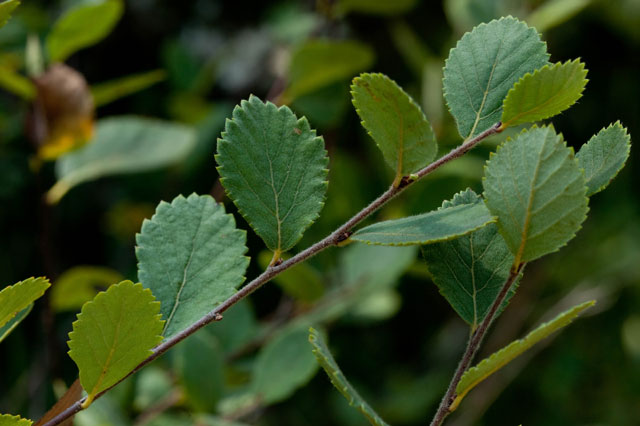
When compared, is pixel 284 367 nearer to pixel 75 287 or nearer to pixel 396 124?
pixel 75 287

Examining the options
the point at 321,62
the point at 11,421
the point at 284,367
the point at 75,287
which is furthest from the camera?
the point at 321,62

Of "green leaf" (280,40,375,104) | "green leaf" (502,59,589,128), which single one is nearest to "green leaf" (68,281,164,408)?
"green leaf" (502,59,589,128)

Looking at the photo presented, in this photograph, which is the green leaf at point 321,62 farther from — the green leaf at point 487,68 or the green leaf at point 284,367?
the green leaf at point 487,68

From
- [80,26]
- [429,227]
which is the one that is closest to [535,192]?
[429,227]

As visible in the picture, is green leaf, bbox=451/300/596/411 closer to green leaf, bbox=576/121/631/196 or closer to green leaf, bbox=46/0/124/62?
green leaf, bbox=576/121/631/196

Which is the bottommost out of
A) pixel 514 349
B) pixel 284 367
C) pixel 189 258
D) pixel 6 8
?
pixel 284 367
